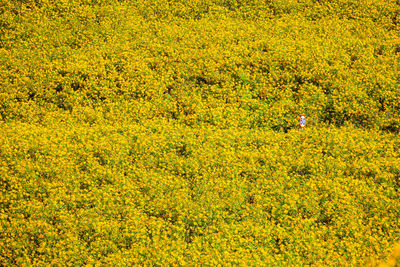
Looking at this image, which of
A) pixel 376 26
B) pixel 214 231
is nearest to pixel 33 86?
pixel 214 231

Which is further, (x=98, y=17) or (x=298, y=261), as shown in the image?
(x=98, y=17)

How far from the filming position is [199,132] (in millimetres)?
10875

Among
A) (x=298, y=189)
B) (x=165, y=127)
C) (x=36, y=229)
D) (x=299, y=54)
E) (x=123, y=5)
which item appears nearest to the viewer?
(x=36, y=229)

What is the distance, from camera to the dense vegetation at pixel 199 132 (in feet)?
25.6

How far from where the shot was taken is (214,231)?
26.3 ft

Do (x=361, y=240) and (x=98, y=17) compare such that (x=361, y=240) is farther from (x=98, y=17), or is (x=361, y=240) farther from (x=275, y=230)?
(x=98, y=17)

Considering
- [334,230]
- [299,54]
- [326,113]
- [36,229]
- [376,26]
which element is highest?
[376,26]

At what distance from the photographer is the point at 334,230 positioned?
796cm

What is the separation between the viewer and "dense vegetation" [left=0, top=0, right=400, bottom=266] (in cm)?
781

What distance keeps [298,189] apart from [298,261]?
2025 mm

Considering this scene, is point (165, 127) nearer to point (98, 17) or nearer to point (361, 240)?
point (361, 240)

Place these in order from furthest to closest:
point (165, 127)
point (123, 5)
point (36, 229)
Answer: point (123, 5)
point (165, 127)
point (36, 229)

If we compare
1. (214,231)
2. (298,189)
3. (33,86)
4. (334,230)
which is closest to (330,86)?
(298,189)

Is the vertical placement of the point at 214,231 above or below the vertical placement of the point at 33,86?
below
